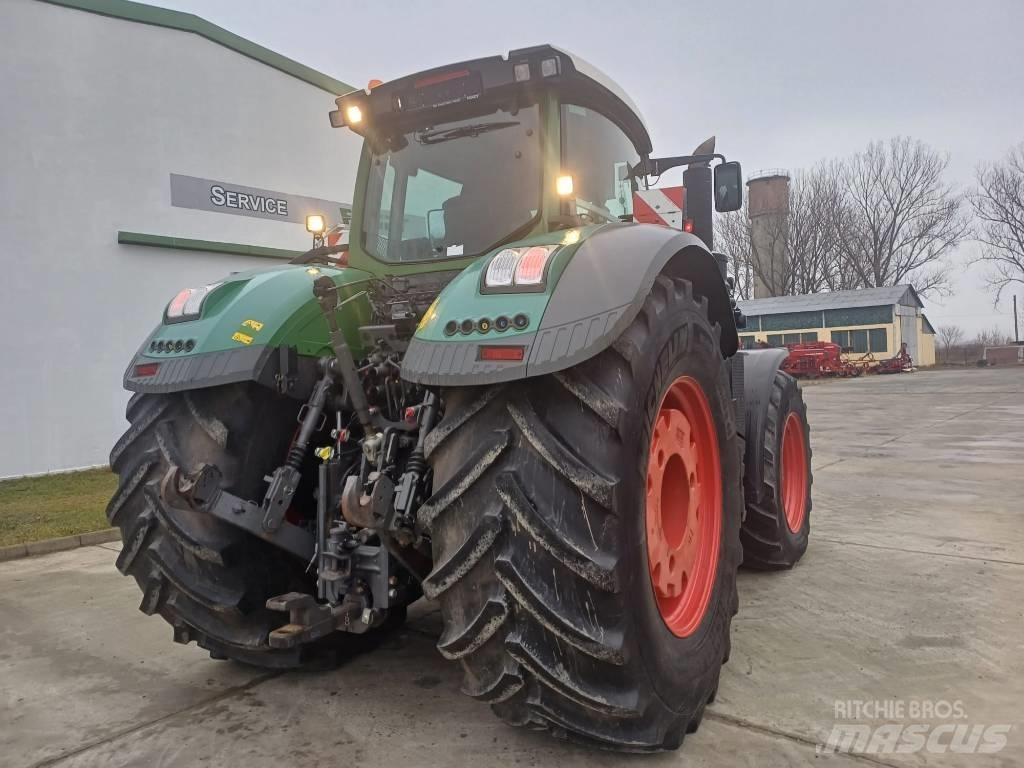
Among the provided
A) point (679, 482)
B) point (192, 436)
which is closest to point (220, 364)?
point (192, 436)

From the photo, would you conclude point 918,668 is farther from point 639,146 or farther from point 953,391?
point 953,391

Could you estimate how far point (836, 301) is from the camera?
39.8 metres

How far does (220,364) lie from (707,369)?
176cm

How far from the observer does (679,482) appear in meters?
2.58

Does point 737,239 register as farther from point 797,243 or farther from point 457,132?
point 457,132

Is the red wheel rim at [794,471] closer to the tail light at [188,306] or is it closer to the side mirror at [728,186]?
the side mirror at [728,186]

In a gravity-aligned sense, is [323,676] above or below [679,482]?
below

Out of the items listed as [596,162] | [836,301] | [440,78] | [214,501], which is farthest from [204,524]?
[836,301]

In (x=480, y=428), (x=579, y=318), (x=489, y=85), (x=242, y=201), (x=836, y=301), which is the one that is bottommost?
(x=480, y=428)

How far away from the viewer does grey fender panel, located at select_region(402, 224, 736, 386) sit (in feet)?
6.19

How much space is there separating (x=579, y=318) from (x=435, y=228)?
1.45 metres

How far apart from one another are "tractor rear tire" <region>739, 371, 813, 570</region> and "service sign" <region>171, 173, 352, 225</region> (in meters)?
6.39

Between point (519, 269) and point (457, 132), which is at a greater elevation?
point (457, 132)

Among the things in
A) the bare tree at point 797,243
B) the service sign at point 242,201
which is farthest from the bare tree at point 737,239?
the service sign at point 242,201
